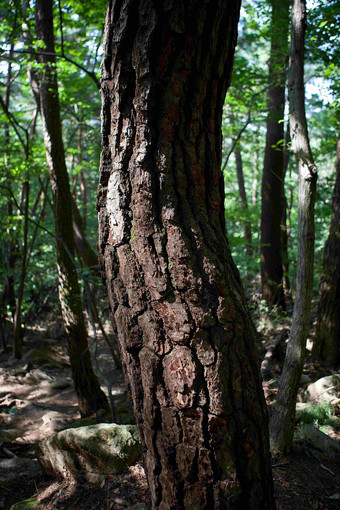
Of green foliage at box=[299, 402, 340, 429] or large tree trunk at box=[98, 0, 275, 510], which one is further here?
green foliage at box=[299, 402, 340, 429]

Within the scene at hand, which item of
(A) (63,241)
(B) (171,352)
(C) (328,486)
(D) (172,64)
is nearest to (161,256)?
(B) (171,352)

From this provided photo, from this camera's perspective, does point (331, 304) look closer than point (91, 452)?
No

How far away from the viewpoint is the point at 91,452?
3.37 meters

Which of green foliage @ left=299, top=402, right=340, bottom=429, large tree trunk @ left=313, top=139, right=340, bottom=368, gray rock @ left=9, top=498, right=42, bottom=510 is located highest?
large tree trunk @ left=313, top=139, right=340, bottom=368

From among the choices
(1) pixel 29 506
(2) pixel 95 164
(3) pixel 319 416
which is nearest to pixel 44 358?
(2) pixel 95 164

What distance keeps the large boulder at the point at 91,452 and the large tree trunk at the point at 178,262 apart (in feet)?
6.35

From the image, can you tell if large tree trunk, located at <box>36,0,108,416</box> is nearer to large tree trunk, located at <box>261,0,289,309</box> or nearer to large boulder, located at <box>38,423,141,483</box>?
large boulder, located at <box>38,423,141,483</box>

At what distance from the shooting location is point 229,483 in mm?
1422

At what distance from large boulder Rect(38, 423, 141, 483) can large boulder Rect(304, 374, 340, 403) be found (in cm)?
248

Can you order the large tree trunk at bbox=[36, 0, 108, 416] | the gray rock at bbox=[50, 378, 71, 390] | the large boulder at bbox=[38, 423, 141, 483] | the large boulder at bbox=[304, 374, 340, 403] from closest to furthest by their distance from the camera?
the large boulder at bbox=[38, 423, 141, 483], the large boulder at bbox=[304, 374, 340, 403], the large tree trunk at bbox=[36, 0, 108, 416], the gray rock at bbox=[50, 378, 71, 390]

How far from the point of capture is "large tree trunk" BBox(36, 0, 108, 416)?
5.59 meters

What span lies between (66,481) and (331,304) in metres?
4.99

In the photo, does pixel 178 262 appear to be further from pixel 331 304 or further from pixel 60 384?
pixel 60 384

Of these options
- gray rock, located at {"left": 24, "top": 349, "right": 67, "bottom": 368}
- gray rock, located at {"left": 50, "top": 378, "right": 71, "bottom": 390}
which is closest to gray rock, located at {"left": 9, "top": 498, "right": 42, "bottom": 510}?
gray rock, located at {"left": 50, "top": 378, "right": 71, "bottom": 390}
